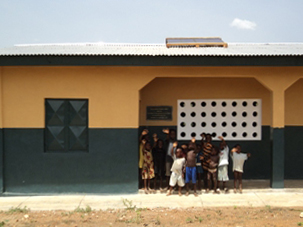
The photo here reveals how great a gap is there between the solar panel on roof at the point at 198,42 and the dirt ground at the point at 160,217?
4667mm

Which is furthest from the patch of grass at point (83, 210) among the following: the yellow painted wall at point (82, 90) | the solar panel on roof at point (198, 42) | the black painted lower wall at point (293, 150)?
the black painted lower wall at point (293, 150)

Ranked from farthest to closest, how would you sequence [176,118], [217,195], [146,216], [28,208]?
[176,118] → [217,195] → [28,208] → [146,216]

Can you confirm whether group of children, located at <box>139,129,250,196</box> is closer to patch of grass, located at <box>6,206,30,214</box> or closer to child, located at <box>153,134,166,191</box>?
child, located at <box>153,134,166,191</box>

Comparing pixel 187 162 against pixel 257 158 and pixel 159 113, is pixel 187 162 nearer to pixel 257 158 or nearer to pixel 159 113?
pixel 159 113

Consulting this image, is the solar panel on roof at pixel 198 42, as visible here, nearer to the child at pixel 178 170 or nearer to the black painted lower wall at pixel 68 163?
the black painted lower wall at pixel 68 163

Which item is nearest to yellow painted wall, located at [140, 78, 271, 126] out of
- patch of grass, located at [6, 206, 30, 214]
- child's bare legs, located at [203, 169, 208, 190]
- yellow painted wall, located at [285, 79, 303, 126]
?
yellow painted wall, located at [285, 79, 303, 126]

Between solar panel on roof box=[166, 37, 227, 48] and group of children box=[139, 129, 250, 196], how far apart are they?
8.81 feet

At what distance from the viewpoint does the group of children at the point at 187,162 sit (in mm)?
8016

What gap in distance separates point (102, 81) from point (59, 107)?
1227mm

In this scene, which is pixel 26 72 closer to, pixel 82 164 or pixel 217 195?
pixel 82 164

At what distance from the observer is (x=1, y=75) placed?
26.8 ft

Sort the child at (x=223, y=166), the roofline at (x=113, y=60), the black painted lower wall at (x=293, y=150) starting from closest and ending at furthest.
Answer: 1. the roofline at (x=113, y=60)
2. the child at (x=223, y=166)
3. the black painted lower wall at (x=293, y=150)

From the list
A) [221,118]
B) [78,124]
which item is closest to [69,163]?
[78,124]

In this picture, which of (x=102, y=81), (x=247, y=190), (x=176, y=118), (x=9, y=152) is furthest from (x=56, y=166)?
(x=247, y=190)
